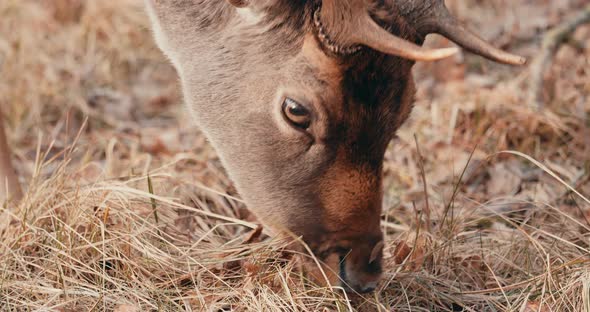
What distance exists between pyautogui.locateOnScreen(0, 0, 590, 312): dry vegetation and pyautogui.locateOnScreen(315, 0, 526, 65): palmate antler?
0.81 m

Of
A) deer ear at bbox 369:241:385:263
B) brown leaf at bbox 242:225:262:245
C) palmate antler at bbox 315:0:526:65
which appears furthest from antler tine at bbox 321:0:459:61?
brown leaf at bbox 242:225:262:245

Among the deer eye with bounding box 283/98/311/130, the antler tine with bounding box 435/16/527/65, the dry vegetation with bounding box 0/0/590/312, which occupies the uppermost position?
the antler tine with bounding box 435/16/527/65

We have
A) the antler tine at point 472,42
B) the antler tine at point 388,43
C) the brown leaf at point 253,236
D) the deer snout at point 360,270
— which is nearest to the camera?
the antler tine at point 388,43

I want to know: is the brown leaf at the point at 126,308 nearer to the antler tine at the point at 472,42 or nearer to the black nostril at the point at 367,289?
the black nostril at the point at 367,289

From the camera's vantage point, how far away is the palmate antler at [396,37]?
130 inches

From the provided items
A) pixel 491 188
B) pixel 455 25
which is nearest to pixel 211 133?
pixel 455 25

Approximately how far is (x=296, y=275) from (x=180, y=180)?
108cm

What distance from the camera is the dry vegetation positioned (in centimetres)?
388

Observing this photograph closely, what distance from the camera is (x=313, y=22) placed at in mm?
3678

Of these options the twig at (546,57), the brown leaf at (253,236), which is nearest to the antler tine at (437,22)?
the brown leaf at (253,236)

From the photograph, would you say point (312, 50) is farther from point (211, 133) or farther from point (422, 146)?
point (422, 146)

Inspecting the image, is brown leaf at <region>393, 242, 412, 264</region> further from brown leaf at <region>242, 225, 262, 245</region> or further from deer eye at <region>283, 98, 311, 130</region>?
deer eye at <region>283, 98, 311, 130</region>

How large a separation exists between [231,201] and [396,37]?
200cm

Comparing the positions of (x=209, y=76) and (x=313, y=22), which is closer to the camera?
(x=313, y=22)
